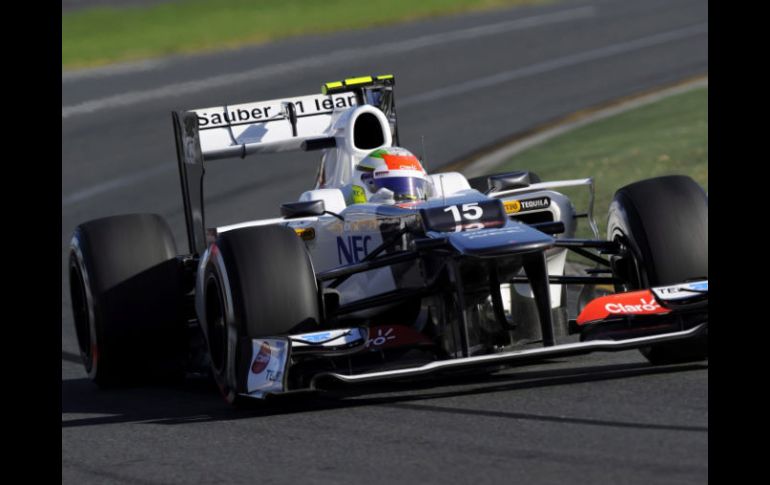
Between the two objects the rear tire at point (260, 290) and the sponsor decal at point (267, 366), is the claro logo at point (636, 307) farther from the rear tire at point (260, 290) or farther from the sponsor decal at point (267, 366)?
the sponsor decal at point (267, 366)

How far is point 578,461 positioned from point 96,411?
12.6 ft

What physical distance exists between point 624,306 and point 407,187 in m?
2.03

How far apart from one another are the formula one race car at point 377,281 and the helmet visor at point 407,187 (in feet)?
0.04

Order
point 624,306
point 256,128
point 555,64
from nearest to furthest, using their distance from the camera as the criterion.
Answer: point 624,306 → point 256,128 → point 555,64

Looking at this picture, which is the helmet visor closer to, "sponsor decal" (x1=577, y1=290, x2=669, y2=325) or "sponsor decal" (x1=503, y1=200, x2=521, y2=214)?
"sponsor decal" (x1=503, y1=200, x2=521, y2=214)

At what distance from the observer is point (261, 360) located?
8.04 metres

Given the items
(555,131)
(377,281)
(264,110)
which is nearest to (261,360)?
(377,281)

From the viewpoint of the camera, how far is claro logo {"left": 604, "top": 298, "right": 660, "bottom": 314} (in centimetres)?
816

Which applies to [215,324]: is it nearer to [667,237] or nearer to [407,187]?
[407,187]

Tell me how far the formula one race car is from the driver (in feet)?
0.04

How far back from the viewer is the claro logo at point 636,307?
816cm
